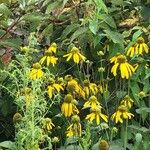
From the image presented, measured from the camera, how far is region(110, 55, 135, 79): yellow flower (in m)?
2.40

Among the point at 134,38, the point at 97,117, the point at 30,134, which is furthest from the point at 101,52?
the point at 30,134

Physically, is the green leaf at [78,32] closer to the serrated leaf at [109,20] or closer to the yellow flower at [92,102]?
the serrated leaf at [109,20]

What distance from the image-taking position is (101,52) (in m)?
2.48

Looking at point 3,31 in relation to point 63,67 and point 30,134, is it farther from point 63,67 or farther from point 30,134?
point 30,134

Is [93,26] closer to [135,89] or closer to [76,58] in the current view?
[76,58]

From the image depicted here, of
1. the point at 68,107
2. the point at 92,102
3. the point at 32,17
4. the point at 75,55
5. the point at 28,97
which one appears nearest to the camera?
the point at 28,97

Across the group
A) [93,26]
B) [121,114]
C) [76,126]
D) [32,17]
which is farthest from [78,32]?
[76,126]

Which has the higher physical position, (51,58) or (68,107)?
(51,58)

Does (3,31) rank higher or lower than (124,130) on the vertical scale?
higher

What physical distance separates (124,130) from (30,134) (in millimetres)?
650

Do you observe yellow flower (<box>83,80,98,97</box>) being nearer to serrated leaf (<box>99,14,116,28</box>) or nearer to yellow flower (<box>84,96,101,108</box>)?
yellow flower (<box>84,96,101,108</box>)

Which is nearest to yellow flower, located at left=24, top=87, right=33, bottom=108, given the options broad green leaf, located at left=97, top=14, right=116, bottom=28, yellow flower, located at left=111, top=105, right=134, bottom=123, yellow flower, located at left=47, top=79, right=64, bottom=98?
yellow flower, located at left=47, top=79, right=64, bottom=98

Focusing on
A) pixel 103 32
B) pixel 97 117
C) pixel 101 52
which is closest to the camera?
pixel 97 117

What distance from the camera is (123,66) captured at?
7.95 ft
